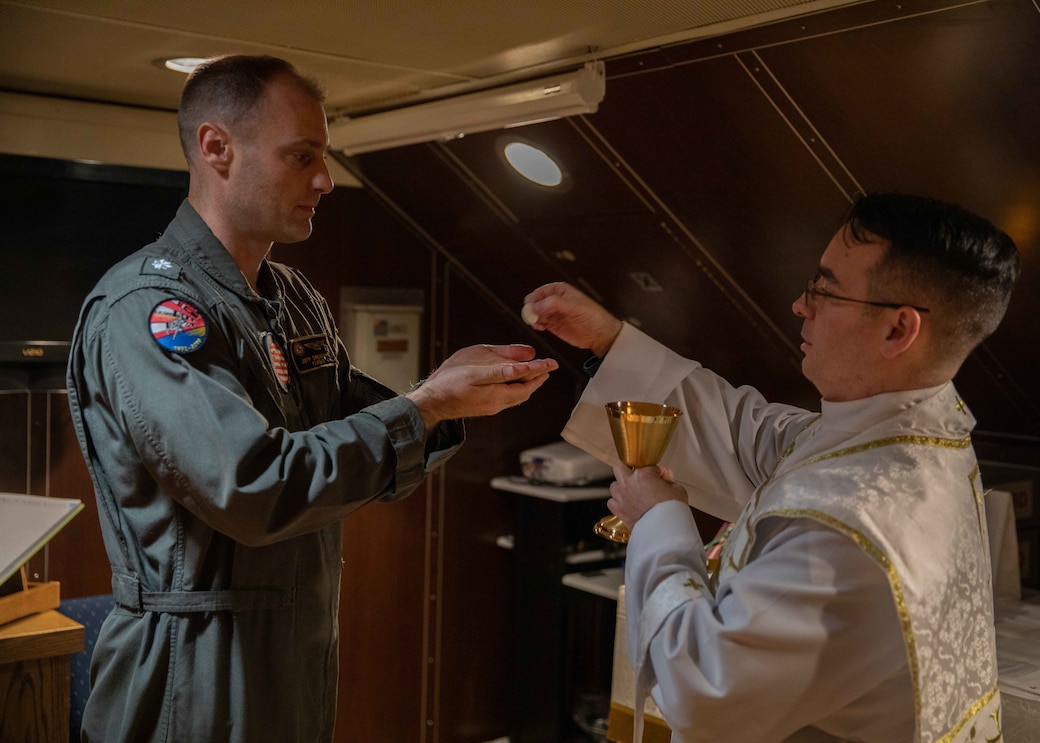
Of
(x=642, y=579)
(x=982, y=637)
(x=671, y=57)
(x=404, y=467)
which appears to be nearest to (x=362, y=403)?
(x=404, y=467)

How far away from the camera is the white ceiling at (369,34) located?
7.50ft

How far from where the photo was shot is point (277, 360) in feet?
6.48

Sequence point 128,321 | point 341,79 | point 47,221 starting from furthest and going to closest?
1. point 47,221
2. point 341,79
3. point 128,321

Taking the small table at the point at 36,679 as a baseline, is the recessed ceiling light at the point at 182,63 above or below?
above

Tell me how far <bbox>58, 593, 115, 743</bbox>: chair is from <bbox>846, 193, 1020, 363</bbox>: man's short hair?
2.21 metres

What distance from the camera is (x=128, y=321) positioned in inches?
68.8

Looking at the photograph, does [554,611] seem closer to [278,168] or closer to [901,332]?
[278,168]

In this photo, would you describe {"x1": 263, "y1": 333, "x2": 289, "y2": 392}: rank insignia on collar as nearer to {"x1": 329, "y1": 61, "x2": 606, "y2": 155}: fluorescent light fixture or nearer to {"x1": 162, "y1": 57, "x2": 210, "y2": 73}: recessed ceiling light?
{"x1": 329, "y1": 61, "x2": 606, "y2": 155}: fluorescent light fixture

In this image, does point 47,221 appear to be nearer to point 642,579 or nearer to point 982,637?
point 642,579

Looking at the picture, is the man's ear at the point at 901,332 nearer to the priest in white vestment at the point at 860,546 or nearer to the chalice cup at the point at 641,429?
the priest in white vestment at the point at 860,546

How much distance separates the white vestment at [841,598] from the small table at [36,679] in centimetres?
145

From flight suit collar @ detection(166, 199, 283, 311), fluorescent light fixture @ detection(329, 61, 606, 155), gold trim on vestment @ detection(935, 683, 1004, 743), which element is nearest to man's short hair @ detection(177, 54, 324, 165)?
flight suit collar @ detection(166, 199, 283, 311)

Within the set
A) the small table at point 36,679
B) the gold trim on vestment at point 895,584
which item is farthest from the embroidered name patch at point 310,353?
the gold trim on vestment at point 895,584

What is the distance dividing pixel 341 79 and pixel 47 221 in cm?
112
